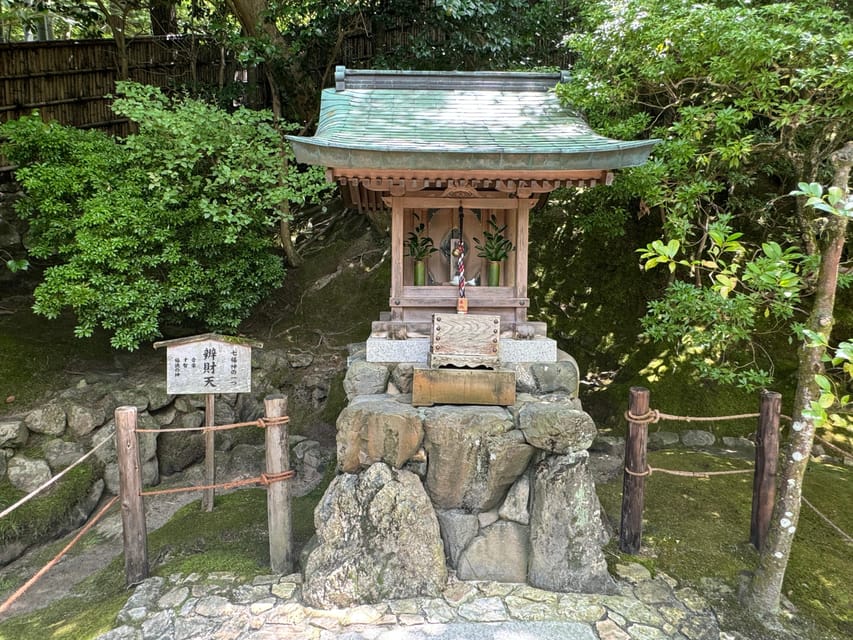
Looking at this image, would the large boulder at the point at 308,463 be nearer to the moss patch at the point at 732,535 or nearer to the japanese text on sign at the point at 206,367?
the japanese text on sign at the point at 206,367

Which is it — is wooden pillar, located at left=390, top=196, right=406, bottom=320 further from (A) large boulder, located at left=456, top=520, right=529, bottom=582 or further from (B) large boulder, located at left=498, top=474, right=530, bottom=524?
(A) large boulder, located at left=456, top=520, right=529, bottom=582

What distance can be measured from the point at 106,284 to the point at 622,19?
641cm

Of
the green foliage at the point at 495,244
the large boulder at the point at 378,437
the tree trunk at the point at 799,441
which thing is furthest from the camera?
the green foliage at the point at 495,244

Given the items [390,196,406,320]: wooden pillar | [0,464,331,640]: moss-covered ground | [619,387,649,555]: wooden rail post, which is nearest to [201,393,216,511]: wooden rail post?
[0,464,331,640]: moss-covered ground

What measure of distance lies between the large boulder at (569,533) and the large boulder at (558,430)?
103mm

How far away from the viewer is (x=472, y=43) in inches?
312

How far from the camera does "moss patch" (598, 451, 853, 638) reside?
3924mm

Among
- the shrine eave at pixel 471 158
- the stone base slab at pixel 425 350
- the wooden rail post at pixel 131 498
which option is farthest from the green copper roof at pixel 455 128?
the wooden rail post at pixel 131 498

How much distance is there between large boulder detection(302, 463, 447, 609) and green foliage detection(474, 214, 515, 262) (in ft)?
7.81

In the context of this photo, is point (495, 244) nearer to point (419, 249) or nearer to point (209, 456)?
point (419, 249)

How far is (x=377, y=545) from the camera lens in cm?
391

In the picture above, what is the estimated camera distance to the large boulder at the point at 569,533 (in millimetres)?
3945

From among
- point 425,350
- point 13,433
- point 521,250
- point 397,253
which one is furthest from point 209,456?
point 521,250

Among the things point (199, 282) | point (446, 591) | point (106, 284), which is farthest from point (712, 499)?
point (106, 284)
